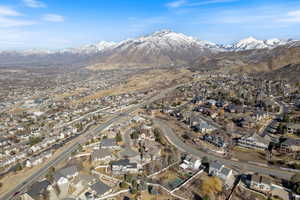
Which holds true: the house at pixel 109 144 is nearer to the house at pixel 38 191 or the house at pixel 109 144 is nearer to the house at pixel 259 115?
the house at pixel 38 191

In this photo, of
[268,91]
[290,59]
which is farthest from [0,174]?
[290,59]

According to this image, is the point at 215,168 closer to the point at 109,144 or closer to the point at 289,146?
the point at 289,146

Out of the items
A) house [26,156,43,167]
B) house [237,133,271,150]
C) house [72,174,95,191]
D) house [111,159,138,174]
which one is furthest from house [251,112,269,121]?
house [26,156,43,167]

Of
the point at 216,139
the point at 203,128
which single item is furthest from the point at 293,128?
the point at 203,128

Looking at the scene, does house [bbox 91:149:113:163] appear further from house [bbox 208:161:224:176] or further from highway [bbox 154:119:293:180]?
house [bbox 208:161:224:176]

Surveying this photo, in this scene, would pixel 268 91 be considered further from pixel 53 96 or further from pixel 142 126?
pixel 53 96

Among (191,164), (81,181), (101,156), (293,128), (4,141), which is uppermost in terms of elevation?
(293,128)

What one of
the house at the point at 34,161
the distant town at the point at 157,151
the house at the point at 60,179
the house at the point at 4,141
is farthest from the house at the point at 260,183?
the house at the point at 4,141
